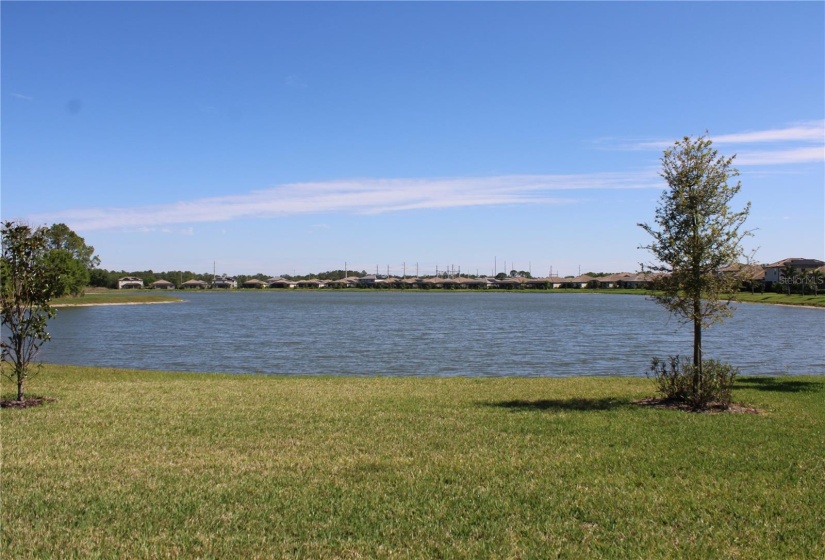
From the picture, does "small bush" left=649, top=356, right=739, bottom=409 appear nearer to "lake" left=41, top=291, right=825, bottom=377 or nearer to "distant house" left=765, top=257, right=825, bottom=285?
"lake" left=41, top=291, right=825, bottom=377

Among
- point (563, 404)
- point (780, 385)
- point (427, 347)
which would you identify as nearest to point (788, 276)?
point (427, 347)

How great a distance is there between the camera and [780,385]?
17.8 metres

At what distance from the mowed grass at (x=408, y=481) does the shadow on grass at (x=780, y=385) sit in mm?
4148

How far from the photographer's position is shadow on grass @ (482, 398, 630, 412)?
1290 centimetres

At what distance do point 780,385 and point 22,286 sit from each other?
63.4 ft

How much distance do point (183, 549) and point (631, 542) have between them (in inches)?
155

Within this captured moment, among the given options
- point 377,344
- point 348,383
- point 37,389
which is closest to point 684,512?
point 348,383

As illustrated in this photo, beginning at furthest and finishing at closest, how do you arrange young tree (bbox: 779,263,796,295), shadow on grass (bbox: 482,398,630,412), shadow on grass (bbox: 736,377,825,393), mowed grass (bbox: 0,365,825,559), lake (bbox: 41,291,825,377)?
young tree (bbox: 779,263,796,295)
lake (bbox: 41,291,825,377)
shadow on grass (bbox: 736,377,825,393)
shadow on grass (bbox: 482,398,630,412)
mowed grass (bbox: 0,365,825,559)

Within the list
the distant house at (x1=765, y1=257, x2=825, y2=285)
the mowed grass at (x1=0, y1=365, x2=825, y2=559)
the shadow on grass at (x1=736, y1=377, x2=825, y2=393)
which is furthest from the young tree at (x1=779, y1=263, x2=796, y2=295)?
the mowed grass at (x1=0, y1=365, x2=825, y2=559)

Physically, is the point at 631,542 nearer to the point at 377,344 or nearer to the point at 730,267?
the point at 730,267

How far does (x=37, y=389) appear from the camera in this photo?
1547 cm

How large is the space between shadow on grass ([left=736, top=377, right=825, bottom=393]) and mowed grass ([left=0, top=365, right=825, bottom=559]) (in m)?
4.15

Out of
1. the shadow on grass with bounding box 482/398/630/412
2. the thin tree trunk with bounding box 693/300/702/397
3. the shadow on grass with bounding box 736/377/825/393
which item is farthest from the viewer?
the shadow on grass with bounding box 736/377/825/393

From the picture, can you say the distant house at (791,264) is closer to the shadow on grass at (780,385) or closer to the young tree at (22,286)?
the shadow on grass at (780,385)
